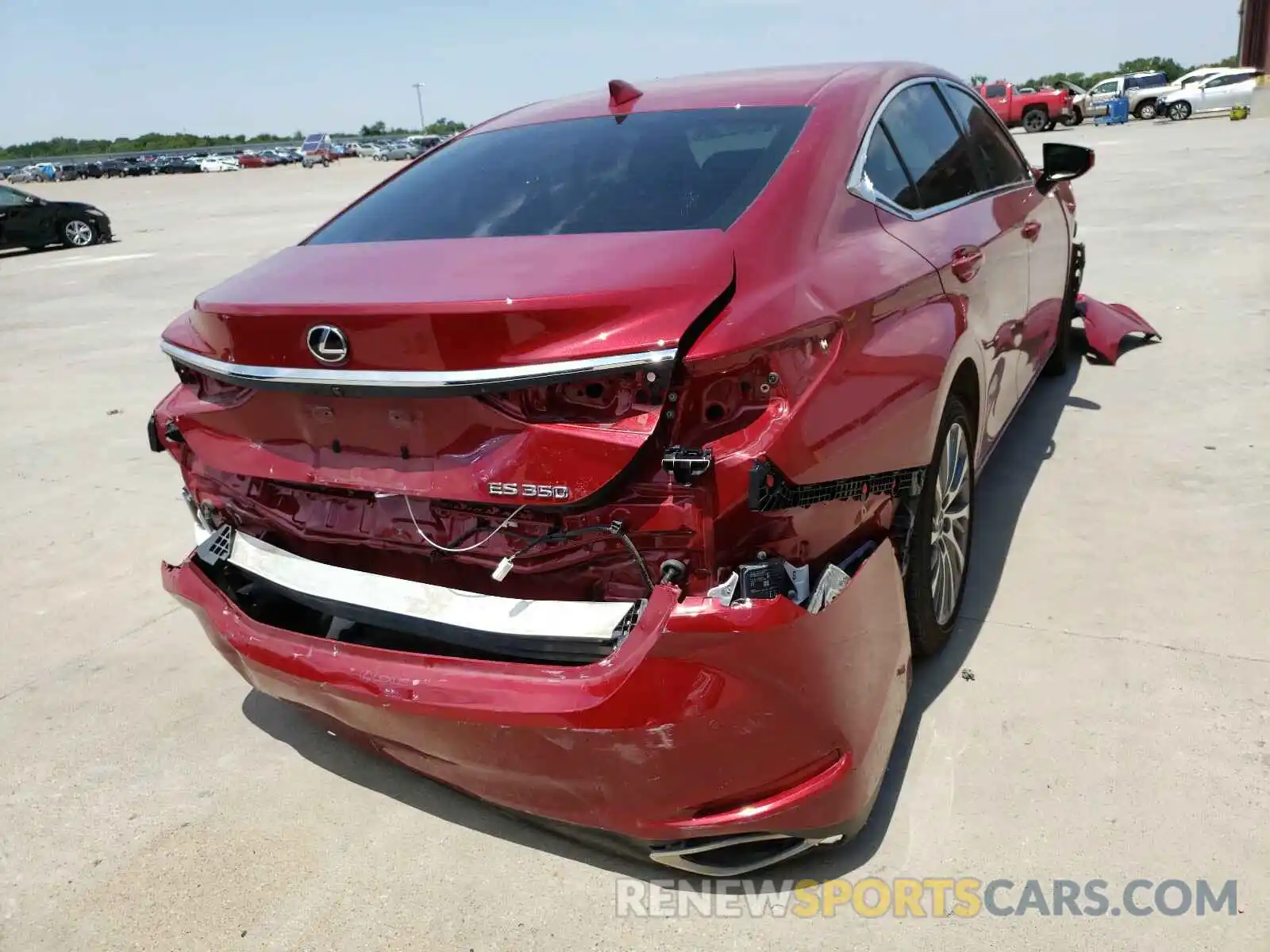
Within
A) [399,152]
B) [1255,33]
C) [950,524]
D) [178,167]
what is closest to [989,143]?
[950,524]

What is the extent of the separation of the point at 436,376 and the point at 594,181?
954 millimetres

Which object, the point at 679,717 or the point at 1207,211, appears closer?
the point at 679,717

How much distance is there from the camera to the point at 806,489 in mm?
2023

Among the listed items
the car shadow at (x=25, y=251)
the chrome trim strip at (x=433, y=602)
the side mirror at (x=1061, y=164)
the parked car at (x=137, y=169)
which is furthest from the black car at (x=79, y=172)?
the chrome trim strip at (x=433, y=602)

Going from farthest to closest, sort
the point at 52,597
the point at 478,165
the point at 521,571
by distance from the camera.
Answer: the point at 52,597
the point at 478,165
the point at 521,571

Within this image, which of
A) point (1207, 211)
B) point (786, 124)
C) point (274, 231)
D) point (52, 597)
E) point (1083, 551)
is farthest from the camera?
point (274, 231)

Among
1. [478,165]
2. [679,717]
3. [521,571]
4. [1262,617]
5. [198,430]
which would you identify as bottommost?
[1262,617]

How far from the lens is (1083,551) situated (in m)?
3.72

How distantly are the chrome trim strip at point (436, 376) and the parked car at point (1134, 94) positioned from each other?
131 feet

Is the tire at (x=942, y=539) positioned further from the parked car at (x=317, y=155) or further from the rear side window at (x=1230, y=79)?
the parked car at (x=317, y=155)

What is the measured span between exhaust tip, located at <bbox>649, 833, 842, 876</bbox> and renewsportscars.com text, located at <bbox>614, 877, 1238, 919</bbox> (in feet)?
0.21

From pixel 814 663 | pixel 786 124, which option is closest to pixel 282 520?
pixel 814 663

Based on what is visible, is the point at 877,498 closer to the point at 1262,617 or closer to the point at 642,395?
the point at 642,395

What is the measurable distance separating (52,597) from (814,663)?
336 cm
